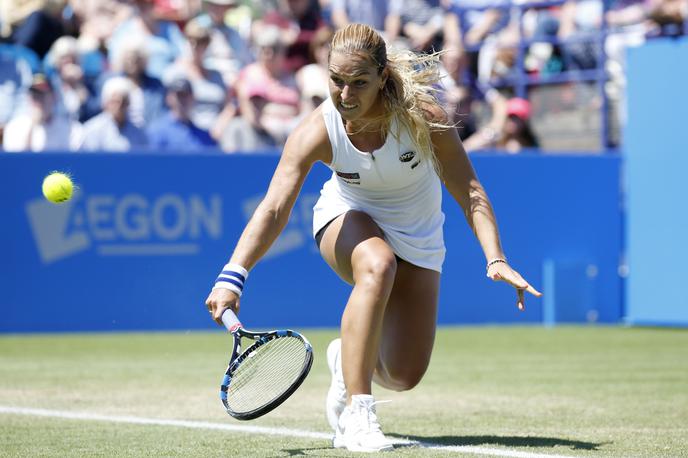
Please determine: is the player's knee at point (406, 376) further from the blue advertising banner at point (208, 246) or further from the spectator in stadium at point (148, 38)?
the spectator in stadium at point (148, 38)

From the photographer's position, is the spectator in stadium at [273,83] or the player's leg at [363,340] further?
the spectator in stadium at [273,83]

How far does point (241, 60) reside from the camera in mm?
15102

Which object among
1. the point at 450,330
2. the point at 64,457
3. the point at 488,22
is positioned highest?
the point at 488,22

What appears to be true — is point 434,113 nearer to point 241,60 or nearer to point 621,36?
point 241,60

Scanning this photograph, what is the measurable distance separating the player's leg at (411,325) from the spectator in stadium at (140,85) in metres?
8.03

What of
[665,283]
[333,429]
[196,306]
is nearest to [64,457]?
[333,429]

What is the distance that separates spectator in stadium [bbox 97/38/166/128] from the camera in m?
13.3

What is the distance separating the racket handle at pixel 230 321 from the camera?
4676 mm

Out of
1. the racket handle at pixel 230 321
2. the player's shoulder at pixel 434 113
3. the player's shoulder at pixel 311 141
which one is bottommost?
the racket handle at pixel 230 321

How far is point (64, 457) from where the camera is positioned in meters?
4.98

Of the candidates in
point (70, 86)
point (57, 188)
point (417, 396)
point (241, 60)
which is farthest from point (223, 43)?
point (57, 188)

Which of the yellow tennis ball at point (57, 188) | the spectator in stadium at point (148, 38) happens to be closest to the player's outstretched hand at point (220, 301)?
the yellow tennis ball at point (57, 188)

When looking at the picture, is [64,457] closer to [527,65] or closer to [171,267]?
[171,267]

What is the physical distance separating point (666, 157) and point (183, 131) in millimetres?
5108
